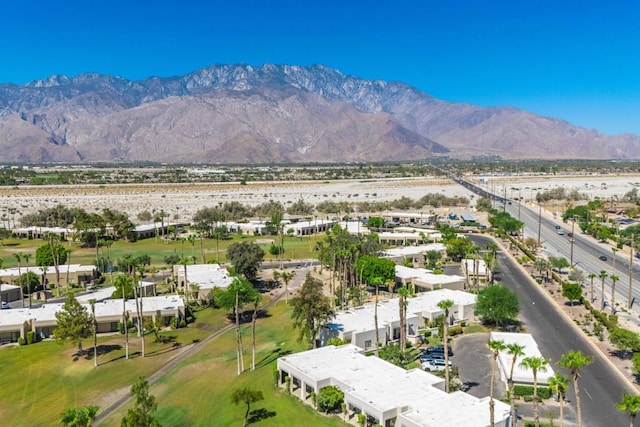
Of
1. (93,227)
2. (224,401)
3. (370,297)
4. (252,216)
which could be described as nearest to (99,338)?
(224,401)

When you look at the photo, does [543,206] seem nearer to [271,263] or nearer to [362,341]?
[271,263]

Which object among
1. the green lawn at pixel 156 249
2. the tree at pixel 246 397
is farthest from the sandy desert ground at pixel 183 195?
the tree at pixel 246 397

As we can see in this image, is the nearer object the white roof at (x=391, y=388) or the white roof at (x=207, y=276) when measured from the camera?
the white roof at (x=391, y=388)

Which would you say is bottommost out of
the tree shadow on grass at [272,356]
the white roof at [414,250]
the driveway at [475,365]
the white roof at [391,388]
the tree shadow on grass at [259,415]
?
the driveway at [475,365]

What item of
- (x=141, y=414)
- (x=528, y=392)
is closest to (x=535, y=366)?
(x=528, y=392)

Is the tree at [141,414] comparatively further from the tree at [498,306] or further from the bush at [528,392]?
the tree at [498,306]

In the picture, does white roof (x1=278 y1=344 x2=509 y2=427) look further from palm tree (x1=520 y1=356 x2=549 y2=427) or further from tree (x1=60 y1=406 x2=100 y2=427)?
tree (x1=60 y1=406 x2=100 y2=427)
